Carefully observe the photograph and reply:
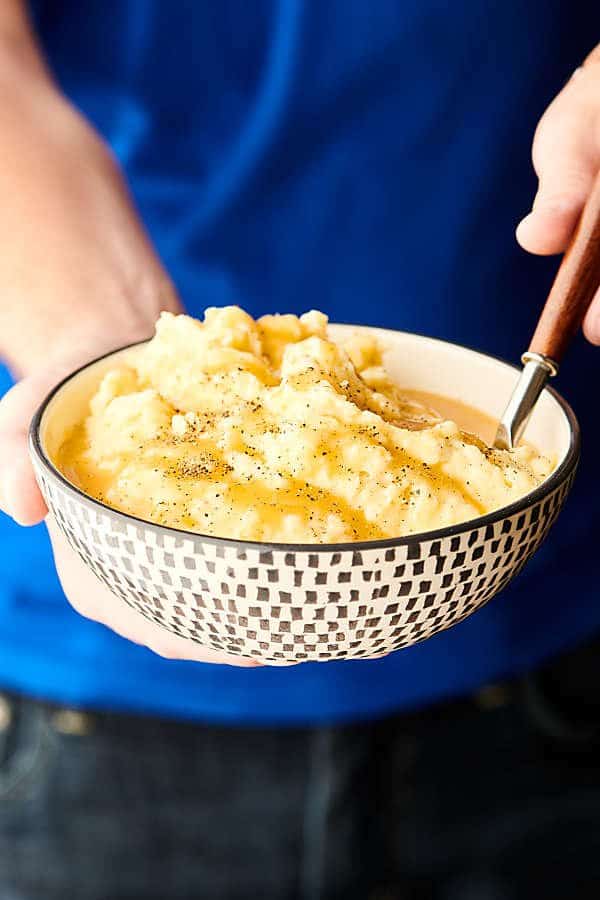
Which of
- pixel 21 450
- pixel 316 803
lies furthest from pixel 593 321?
pixel 316 803

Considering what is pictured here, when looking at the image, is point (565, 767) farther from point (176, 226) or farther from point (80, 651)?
point (176, 226)

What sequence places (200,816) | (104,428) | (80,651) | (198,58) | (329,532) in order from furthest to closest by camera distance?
(200,816)
(80,651)
(198,58)
(104,428)
(329,532)

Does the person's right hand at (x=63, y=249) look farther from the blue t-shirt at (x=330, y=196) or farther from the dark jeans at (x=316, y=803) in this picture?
the dark jeans at (x=316, y=803)

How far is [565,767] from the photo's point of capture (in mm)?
1872

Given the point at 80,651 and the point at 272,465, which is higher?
the point at 272,465

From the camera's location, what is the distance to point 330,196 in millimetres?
1603

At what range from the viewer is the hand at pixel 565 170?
105 centimetres

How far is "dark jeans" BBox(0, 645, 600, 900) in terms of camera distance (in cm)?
173

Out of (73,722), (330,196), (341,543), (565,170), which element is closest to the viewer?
(341,543)

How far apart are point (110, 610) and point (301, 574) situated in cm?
36

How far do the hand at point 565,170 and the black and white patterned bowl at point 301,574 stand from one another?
0.67 feet


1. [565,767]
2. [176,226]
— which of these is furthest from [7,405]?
[565,767]

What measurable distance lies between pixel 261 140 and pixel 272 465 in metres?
0.84

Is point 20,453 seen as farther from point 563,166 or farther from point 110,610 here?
point 563,166
